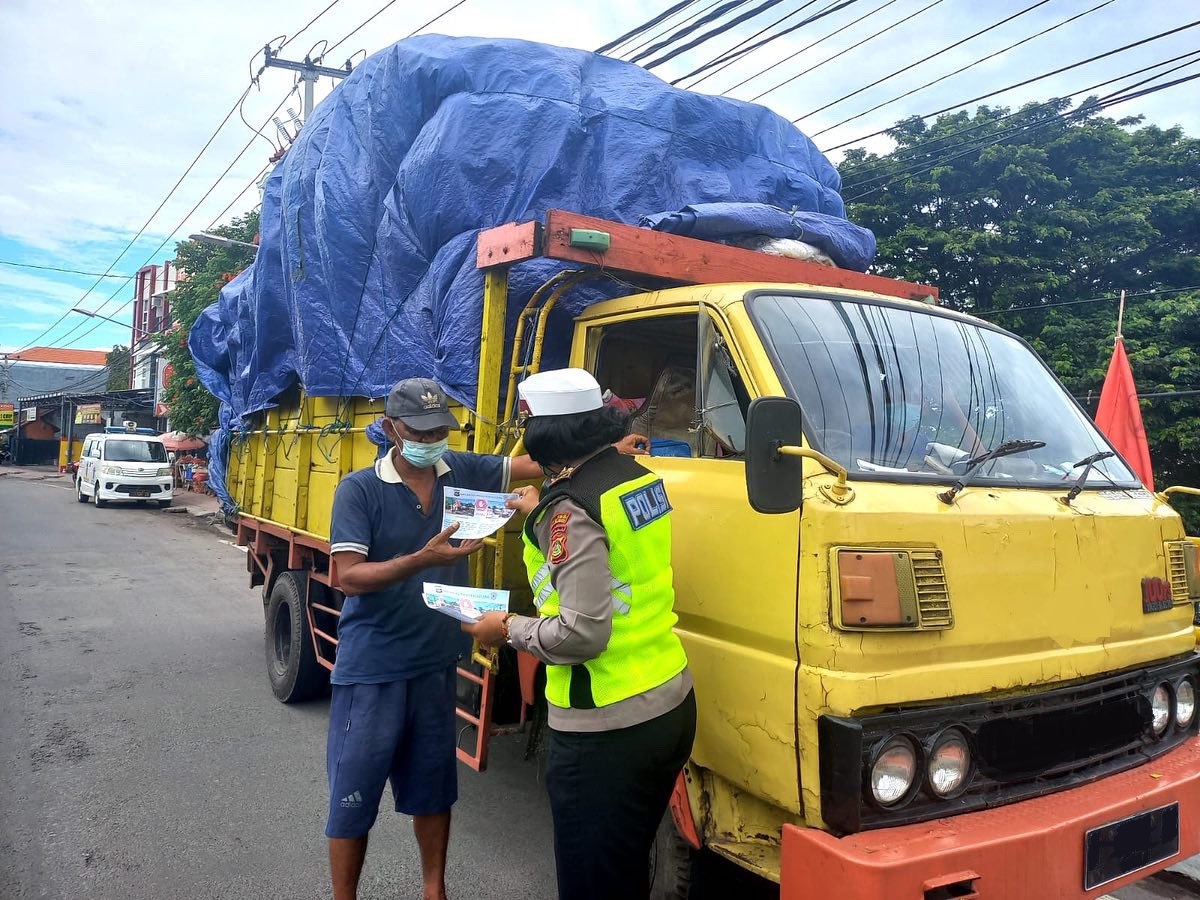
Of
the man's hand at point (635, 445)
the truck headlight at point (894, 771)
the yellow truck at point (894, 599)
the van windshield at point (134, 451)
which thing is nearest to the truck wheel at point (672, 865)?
the yellow truck at point (894, 599)

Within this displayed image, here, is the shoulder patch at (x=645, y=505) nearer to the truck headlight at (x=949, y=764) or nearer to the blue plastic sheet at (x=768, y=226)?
the truck headlight at (x=949, y=764)

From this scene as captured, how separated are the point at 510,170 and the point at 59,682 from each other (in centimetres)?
477

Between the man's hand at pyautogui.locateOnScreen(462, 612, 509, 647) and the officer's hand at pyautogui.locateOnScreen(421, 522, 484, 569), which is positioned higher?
the officer's hand at pyautogui.locateOnScreen(421, 522, 484, 569)

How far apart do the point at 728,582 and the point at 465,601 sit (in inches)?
29.7

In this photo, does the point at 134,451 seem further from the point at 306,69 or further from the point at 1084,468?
the point at 1084,468

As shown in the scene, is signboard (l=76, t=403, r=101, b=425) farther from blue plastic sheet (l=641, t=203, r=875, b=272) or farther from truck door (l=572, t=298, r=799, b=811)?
truck door (l=572, t=298, r=799, b=811)

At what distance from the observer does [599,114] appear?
A: 12.5ft

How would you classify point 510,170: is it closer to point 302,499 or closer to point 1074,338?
point 302,499

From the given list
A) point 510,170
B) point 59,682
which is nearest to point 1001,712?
point 510,170

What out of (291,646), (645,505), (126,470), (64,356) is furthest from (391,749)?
(64,356)

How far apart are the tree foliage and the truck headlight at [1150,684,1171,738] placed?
9.13 meters

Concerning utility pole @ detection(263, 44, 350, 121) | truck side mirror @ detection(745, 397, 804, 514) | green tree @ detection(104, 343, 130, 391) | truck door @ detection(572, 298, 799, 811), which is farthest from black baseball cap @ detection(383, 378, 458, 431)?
green tree @ detection(104, 343, 130, 391)

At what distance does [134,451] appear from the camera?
2161 centimetres

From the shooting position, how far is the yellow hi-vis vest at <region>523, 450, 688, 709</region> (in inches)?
81.3
